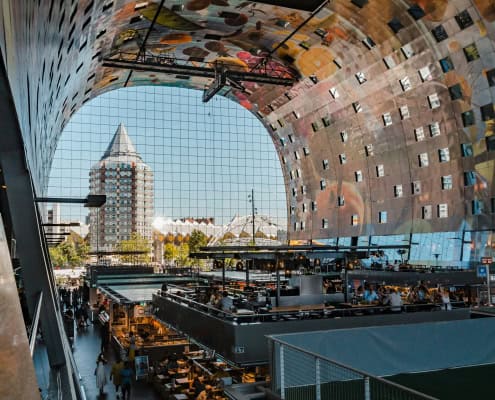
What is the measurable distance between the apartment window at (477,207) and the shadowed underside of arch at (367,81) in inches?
6.0

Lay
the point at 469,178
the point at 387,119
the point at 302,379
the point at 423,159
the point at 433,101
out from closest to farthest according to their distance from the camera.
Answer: the point at 302,379, the point at 469,178, the point at 433,101, the point at 423,159, the point at 387,119

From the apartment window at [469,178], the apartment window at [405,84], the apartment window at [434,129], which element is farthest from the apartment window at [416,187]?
the apartment window at [405,84]

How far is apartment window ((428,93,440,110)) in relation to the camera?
3194 cm

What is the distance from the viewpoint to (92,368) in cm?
1802

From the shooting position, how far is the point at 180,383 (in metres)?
15.4

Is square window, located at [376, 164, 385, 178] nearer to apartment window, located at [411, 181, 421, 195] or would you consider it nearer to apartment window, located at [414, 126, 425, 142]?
apartment window, located at [411, 181, 421, 195]

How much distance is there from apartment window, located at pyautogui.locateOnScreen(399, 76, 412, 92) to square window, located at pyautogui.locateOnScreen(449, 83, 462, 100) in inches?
118

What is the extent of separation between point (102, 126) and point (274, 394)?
48.9 metres

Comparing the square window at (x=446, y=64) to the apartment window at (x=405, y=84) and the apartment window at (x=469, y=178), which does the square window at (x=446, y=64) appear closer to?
the apartment window at (x=405, y=84)

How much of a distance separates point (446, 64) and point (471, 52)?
1.87m

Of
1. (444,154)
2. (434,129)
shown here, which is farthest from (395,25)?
(444,154)

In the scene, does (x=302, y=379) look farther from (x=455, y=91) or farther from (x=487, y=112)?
(x=455, y=91)

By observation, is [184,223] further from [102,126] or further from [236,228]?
[102,126]

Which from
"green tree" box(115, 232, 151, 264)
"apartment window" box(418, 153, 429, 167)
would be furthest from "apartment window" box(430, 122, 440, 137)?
"green tree" box(115, 232, 151, 264)
